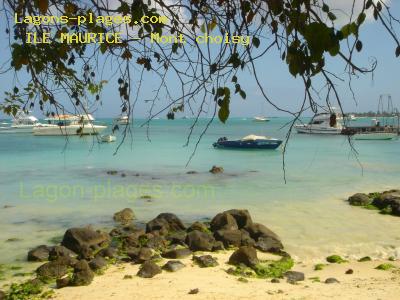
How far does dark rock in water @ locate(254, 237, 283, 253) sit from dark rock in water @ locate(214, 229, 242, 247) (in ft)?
1.26

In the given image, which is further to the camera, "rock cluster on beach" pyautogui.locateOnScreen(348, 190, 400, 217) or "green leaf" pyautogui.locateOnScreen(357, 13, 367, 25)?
"rock cluster on beach" pyautogui.locateOnScreen(348, 190, 400, 217)

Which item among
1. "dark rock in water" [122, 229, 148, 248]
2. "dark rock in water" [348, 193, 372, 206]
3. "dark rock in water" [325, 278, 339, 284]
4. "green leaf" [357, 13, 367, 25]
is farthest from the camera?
"dark rock in water" [348, 193, 372, 206]

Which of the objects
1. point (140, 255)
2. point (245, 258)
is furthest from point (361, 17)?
point (140, 255)

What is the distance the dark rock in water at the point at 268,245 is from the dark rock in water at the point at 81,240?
9.72 feet

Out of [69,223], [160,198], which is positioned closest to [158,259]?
[69,223]

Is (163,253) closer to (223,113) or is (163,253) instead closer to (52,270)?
(52,270)

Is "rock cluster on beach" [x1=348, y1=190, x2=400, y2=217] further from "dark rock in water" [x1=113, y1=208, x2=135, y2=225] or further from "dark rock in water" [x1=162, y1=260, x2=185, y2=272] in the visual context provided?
"dark rock in water" [x1=162, y1=260, x2=185, y2=272]

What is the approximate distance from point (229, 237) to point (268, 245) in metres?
0.75

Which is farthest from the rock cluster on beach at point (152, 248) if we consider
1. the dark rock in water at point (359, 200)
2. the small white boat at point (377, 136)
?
the small white boat at point (377, 136)

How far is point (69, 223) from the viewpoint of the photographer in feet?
38.4

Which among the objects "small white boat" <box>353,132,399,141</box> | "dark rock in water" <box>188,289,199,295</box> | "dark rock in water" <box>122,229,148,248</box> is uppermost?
"small white boat" <box>353,132,399,141</box>

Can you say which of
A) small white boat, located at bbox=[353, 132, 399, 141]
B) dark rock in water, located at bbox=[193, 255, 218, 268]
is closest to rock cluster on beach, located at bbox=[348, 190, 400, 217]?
dark rock in water, located at bbox=[193, 255, 218, 268]

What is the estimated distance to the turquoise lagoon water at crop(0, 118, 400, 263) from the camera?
10109 mm

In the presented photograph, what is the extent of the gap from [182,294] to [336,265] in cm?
306
